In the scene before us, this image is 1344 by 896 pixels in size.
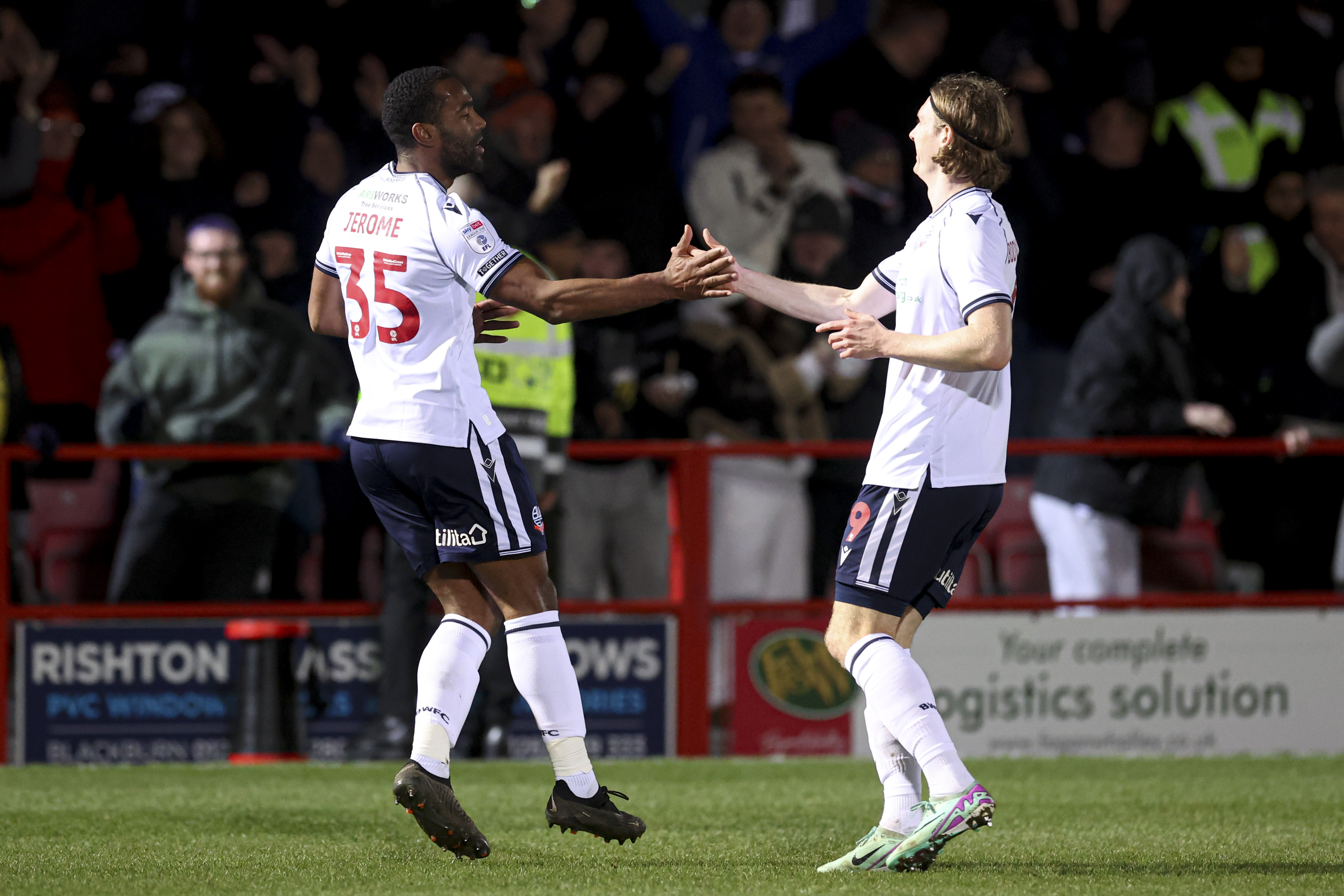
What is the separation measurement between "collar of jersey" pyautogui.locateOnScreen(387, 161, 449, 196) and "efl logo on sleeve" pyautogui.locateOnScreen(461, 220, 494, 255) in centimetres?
17

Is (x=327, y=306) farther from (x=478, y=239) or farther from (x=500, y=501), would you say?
(x=500, y=501)

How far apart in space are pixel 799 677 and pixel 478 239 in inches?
162

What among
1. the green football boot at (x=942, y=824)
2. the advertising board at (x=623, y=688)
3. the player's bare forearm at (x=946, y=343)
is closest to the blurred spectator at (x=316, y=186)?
the advertising board at (x=623, y=688)

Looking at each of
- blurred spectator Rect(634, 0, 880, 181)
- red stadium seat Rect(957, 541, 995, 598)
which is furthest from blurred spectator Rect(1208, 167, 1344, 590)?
blurred spectator Rect(634, 0, 880, 181)

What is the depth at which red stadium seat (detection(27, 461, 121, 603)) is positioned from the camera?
28.1 feet

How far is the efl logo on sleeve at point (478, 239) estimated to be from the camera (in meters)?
4.74

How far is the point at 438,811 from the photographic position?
458 centimetres

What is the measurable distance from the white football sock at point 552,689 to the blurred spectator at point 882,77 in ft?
20.0

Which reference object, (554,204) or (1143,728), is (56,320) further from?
(1143,728)

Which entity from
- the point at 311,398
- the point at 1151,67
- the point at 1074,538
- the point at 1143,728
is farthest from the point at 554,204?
the point at 1151,67

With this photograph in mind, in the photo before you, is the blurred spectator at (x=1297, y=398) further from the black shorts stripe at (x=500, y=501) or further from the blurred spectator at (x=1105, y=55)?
the black shorts stripe at (x=500, y=501)

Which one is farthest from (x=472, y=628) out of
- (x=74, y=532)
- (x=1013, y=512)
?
(x=1013, y=512)

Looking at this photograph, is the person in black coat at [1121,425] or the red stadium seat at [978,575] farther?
the red stadium seat at [978,575]

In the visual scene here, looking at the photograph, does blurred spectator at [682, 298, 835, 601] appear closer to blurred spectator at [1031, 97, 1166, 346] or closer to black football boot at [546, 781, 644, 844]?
blurred spectator at [1031, 97, 1166, 346]
